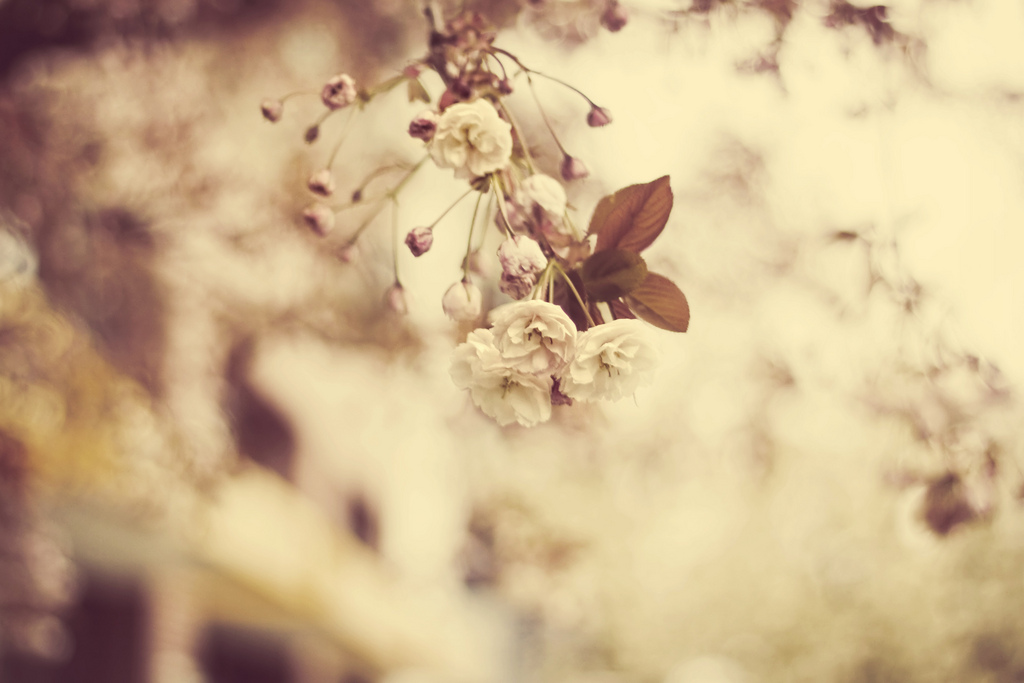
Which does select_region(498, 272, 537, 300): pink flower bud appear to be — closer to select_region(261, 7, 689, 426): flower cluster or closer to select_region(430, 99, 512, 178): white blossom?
select_region(261, 7, 689, 426): flower cluster

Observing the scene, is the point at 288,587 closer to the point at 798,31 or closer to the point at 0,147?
the point at 0,147

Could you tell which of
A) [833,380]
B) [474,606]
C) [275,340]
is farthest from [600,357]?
[474,606]

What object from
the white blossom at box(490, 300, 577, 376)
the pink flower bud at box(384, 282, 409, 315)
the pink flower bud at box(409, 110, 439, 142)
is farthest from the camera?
the pink flower bud at box(384, 282, 409, 315)

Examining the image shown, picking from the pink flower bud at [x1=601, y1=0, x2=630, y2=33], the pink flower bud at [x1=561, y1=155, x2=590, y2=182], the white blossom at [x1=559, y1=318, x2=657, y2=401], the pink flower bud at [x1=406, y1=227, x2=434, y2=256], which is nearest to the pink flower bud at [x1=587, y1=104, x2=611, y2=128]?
the pink flower bud at [x1=561, y1=155, x2=590, y2=182]

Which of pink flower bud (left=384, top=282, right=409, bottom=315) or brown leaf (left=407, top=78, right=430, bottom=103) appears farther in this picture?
pink flower bud (left=384, top=282, right=409, bottom=315)

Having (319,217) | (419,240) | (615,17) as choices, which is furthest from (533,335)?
(615,17)

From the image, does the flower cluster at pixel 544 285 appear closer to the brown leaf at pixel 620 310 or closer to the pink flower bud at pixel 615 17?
the brown leaf at pixel 620 310
